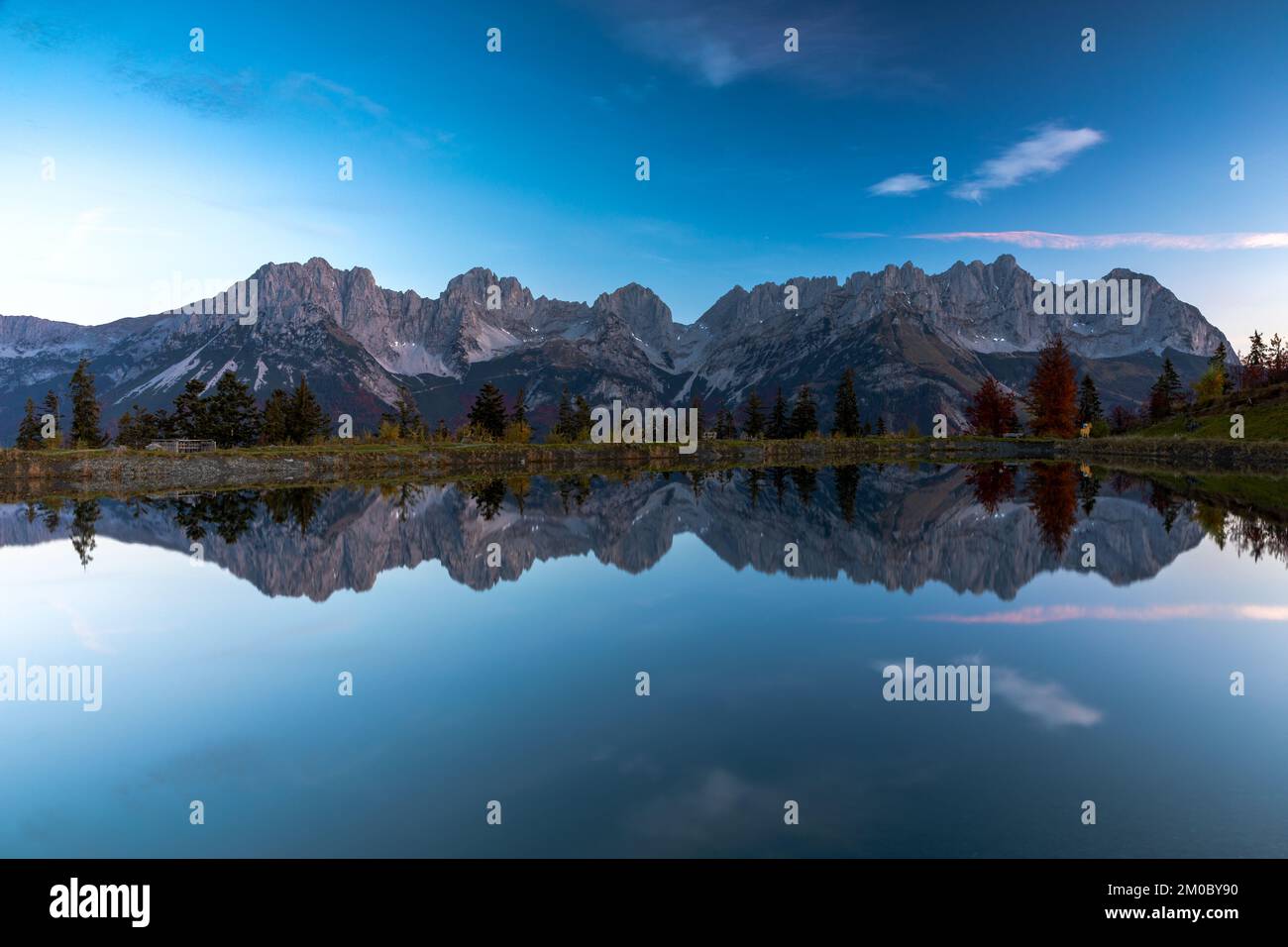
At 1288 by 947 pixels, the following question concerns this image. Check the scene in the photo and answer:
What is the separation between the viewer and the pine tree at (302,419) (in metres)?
110

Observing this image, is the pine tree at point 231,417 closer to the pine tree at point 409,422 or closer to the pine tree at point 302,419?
the pine tree at point 302,419

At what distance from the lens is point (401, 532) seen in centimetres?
3634

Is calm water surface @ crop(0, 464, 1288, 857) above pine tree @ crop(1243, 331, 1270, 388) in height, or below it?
below

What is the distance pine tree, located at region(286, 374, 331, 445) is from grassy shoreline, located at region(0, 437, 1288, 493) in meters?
5.95

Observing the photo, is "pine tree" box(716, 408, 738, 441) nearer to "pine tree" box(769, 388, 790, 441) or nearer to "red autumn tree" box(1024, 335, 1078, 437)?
"pine tree" box(769, 388, 790, 441)

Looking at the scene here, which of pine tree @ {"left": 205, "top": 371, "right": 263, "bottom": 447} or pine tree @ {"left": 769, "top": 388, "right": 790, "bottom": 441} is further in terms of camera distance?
pine tree @ {"left": 769, "top": 388, "right": 790, "bottom": 441}

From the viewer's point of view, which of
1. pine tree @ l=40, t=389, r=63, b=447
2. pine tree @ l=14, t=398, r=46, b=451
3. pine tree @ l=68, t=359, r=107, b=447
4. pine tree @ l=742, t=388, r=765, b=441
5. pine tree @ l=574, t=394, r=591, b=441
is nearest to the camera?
pine tree @ l=40, t=389, r=63, b=447

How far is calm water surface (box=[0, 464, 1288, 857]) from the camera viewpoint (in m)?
8.66

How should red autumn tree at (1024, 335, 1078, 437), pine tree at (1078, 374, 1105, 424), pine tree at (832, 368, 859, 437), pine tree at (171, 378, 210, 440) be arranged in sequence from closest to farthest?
pine tree at (171, 378, 210, 440)
red autumn tree at (1024, 335, 1078, 437)
pine tree at (832, 368, 859, 437)
pine tree at (1078, 374, 1105, 424)

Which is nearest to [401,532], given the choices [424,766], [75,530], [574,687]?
[75,530]

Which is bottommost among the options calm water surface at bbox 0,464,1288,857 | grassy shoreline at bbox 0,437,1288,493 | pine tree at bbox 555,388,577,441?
calm water surface at bbox 0,464,1288,857

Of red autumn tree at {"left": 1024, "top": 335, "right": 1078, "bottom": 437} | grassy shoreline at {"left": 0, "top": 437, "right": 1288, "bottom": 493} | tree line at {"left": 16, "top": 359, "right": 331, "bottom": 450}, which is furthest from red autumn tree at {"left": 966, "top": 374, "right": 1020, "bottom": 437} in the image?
tree line at {"left": 16, "top": 359, "right": 331, "bottom": 450}
